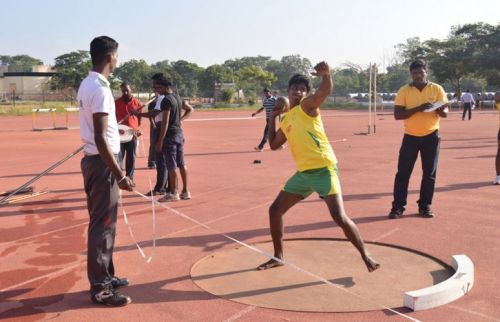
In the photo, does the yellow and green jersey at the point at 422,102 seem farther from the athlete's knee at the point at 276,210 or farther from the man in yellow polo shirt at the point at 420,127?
the athlete's knee at the point at 276,210

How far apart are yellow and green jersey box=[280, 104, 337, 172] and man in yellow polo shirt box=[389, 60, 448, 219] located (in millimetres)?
2820

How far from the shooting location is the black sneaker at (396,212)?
7.27 metres

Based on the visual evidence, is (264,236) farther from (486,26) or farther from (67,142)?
(486,26)

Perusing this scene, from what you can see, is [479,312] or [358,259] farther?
[358,259]

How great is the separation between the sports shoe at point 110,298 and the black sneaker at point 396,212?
167 inches

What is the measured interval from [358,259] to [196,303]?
6.37ft

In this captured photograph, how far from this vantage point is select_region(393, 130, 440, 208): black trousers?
725 cm

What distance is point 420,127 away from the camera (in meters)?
7.20

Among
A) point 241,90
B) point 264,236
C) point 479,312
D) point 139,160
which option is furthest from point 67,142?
point 241,90

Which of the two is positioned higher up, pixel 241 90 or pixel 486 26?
pixel 486 26

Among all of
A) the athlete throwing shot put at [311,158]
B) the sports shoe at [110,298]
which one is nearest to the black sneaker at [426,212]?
the athlete throwing shot put at [311,158]

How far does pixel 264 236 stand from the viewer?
21.2 feet

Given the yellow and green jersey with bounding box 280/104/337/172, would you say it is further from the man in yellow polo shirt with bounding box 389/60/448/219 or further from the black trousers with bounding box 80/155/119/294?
the man in yellow polo shirt with bounding box 389/60/448/219

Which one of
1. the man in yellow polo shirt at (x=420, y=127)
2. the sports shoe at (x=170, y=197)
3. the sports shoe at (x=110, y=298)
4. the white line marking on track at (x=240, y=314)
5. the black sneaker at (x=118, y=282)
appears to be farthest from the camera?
the sports shoe at (x=170, y=197)
